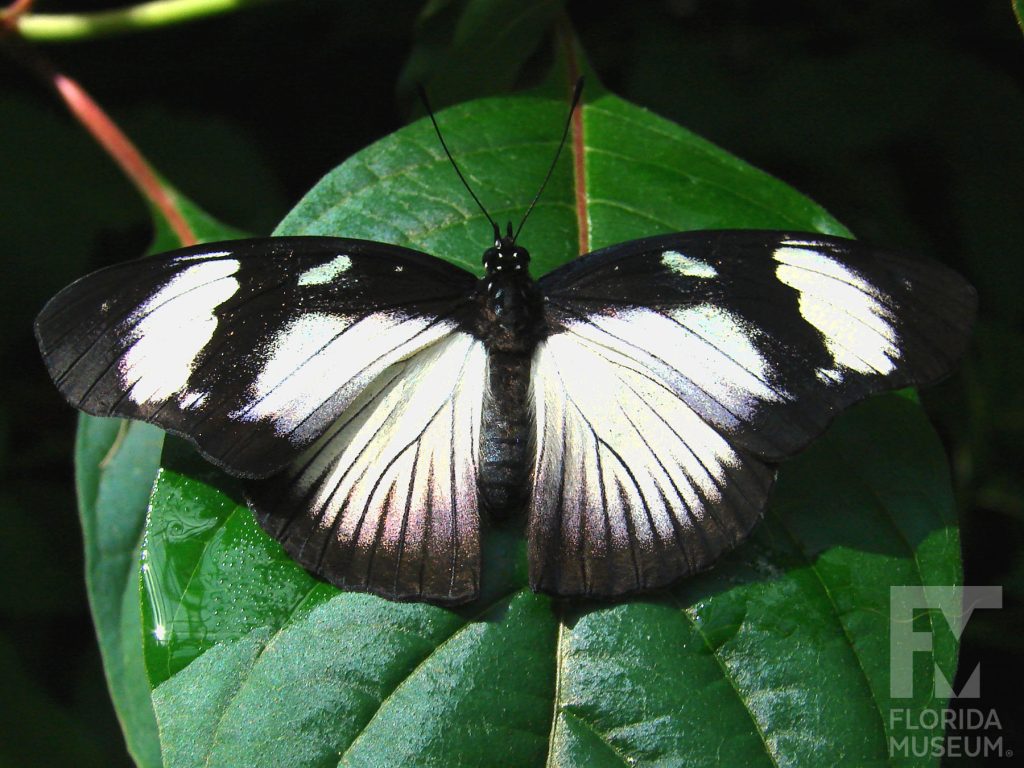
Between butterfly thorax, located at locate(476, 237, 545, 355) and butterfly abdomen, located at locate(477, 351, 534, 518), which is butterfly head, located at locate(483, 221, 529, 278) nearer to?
butterfly thorax, located at locate(476, 237, 545, 355)

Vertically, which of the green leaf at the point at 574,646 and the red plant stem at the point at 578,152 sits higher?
the red plant stem at the point at 578,152

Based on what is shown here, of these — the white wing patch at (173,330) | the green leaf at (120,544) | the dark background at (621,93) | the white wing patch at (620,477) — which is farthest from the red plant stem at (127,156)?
the white wing patch at (620,477)

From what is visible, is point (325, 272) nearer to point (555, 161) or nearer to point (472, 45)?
point (555, 161)

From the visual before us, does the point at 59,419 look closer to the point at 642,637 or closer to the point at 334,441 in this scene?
the point at 334,441

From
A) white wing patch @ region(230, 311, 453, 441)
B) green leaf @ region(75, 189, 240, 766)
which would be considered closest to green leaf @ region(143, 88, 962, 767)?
white wing patch @ region(230, 311, 453, 441)

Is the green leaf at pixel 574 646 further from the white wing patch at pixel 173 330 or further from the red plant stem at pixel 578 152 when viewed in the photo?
the red plant stem at pixel 578 152

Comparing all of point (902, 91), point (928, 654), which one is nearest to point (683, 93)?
point (902, 91)

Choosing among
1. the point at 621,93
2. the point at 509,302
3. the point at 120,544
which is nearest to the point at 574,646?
the point at 509,302
